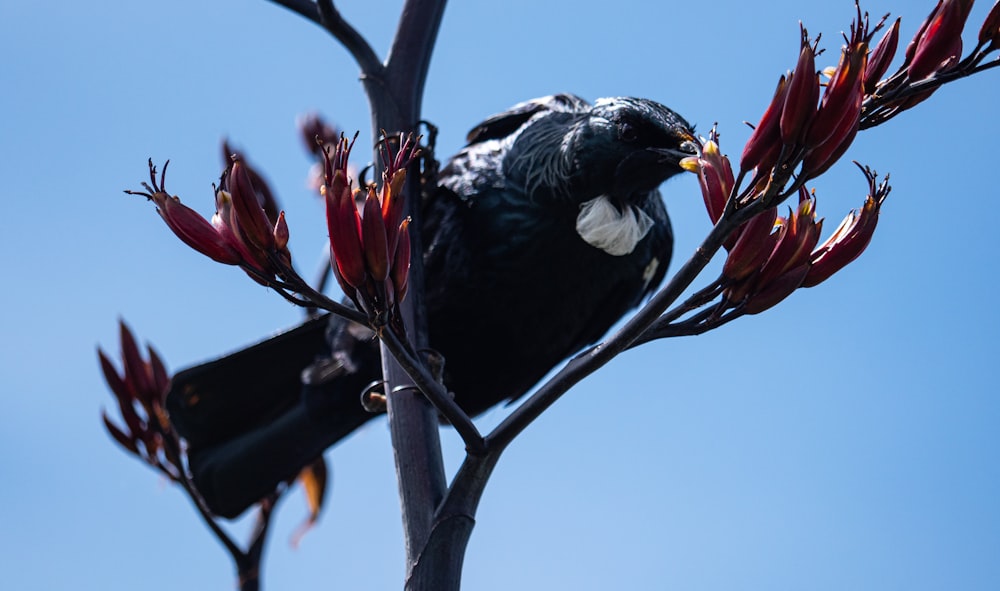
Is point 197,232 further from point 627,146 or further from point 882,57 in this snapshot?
point 627,146

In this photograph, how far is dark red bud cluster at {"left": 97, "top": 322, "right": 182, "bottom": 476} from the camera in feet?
9.31

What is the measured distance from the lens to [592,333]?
3.30 m

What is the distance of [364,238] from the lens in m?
1.53

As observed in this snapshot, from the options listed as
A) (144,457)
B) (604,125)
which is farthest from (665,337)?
(144,457)

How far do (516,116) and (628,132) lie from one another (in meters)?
0.53

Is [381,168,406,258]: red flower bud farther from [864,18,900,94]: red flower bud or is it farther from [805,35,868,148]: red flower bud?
[864,18,900,94]: red flower bud

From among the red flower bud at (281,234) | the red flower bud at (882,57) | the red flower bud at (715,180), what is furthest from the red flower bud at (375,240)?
the red flower bud at (882,57)

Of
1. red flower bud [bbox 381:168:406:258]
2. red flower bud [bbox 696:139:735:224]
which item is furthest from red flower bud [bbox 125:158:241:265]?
red flower bud [bbox 696:139:735:224]

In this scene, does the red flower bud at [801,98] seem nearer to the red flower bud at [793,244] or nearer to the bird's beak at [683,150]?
the red flower bud at [793,244]

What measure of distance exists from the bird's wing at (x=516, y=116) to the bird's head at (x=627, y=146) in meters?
0.28

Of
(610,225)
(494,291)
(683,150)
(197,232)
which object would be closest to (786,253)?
(197,232)

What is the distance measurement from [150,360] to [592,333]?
114 cm

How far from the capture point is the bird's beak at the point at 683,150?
8.01 feet

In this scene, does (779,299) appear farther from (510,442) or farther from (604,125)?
(604,125)
